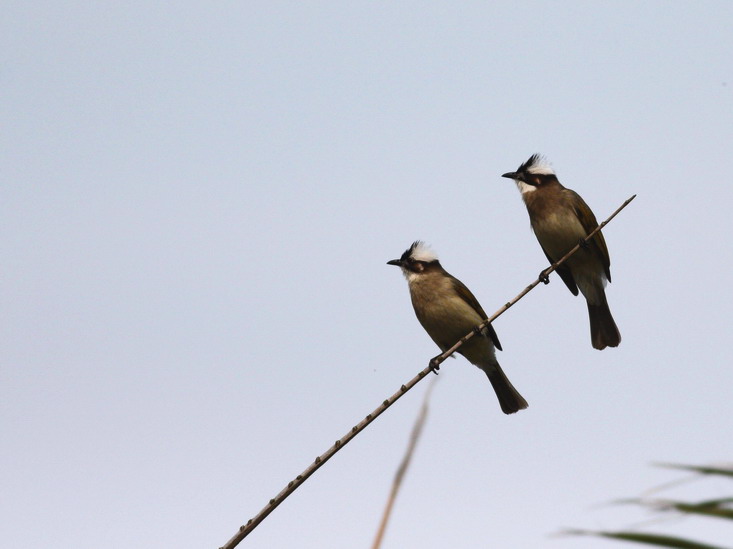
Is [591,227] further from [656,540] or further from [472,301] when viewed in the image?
[656,540]

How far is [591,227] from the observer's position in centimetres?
881

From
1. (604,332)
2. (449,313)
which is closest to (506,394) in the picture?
(604,332)

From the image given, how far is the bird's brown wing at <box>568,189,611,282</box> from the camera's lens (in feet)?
28.6

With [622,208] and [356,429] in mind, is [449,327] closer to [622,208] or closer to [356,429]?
[622,208]

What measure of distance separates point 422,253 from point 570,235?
1.46 meters

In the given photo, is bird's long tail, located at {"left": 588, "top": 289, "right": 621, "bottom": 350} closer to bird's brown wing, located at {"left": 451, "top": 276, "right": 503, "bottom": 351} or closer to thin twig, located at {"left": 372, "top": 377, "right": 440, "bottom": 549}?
bird's brown wing, located at {"left": 451, "top": 276, "right": 503, "bottom": 351}

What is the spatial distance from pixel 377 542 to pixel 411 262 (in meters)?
7.98

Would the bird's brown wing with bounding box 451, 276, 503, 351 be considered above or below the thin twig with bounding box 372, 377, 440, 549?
above

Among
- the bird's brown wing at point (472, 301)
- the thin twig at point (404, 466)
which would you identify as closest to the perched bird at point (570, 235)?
the bird's brown wing at point (472, 301)

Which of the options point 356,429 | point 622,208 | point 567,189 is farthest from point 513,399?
point 356,429

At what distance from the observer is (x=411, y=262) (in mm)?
9133

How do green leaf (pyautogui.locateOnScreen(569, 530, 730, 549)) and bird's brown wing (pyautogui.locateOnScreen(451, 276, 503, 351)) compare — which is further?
bird's brown wing (pyautogui.locateOnScreen(451, 276, 503, 351))

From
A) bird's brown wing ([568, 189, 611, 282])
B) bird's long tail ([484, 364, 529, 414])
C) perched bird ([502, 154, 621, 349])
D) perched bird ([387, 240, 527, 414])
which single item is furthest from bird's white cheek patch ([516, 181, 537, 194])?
bird's long tail ([484, 364, 529, 414])

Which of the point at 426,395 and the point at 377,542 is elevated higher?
the point at 426,395
